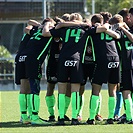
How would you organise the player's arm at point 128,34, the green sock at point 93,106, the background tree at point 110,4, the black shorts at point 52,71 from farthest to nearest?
the background tree at point 110,4 → the black shorts at point 52,71 → the player's arm at point 128,34 → the green sock at point 93,106

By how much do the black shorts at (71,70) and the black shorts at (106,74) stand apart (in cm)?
30

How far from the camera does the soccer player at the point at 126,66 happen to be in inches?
462

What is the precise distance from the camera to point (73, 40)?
11.6 meters

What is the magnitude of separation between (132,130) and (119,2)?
61.0ft

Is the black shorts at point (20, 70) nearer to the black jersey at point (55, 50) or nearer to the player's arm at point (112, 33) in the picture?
the black jersey at point (55, 50)

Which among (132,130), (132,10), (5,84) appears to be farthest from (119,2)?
(132,130)

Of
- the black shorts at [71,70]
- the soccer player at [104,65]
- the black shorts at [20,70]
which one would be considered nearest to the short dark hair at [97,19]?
the soccer player at [104,65]

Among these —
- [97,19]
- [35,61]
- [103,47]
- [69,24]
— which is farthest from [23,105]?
[97,19]

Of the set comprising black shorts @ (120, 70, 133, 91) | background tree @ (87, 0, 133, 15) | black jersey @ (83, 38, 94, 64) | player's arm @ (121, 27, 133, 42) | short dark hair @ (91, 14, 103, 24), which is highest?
background tree @ (87, 0, 133, 15)

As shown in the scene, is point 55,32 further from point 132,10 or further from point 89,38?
point 132,10

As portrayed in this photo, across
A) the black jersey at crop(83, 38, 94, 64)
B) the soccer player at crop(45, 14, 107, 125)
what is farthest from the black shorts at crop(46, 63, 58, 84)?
the soccer player at crop(45, 14, 107, 125)

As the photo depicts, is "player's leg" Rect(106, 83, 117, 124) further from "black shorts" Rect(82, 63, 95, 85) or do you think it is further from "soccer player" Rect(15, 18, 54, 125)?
"soccer player" Rect(15, 18, 54, 125)

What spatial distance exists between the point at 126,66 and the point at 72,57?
105 centimetres

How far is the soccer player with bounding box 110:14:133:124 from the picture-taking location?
38.5ft
